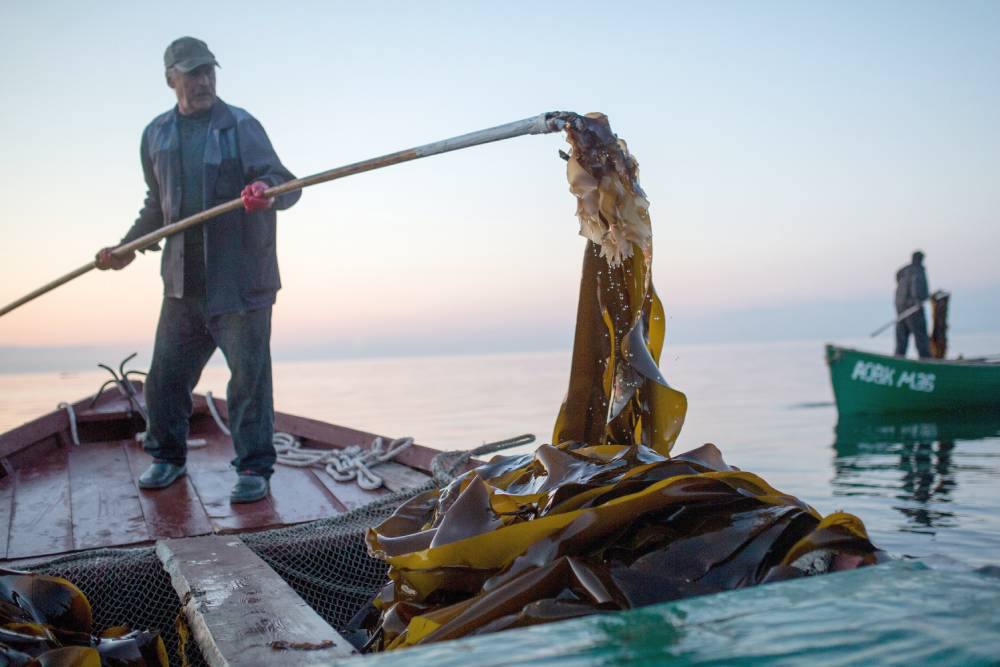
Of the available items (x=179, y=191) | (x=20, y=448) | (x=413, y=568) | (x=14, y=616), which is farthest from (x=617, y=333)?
(x=20, y=448)

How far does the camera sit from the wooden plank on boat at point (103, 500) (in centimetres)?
318

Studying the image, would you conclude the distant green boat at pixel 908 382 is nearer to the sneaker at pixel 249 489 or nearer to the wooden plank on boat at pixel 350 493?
the wooden plank on boat at pixel 350 493

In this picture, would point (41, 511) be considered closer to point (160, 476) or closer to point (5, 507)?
point (5, 507)

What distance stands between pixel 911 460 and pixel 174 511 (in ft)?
30.0

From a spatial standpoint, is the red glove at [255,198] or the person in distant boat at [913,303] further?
the person in distant boat at [913,303]

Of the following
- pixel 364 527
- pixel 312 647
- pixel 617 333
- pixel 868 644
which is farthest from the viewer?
pixel 364 527

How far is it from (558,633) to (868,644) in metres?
0.31

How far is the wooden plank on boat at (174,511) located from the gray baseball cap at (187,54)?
6.64 ft

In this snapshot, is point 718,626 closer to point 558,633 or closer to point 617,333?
point 558,633

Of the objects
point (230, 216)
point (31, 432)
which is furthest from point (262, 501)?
point (31, 432)

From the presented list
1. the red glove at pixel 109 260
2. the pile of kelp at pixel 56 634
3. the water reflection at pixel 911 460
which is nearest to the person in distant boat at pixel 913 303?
the water reflection at pixel 911 460

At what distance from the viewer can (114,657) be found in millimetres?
1986

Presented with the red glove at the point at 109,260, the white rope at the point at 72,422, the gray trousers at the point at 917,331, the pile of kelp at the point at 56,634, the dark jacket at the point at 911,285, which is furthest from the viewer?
the gray trousers at the point at 917,331

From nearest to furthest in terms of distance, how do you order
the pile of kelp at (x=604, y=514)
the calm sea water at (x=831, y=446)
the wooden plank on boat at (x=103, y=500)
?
the pile of kelp at (x=604, y=514)
the wooden plank on boat at (x=103, y=500)
the calm sea water at (x=831, y=446)
